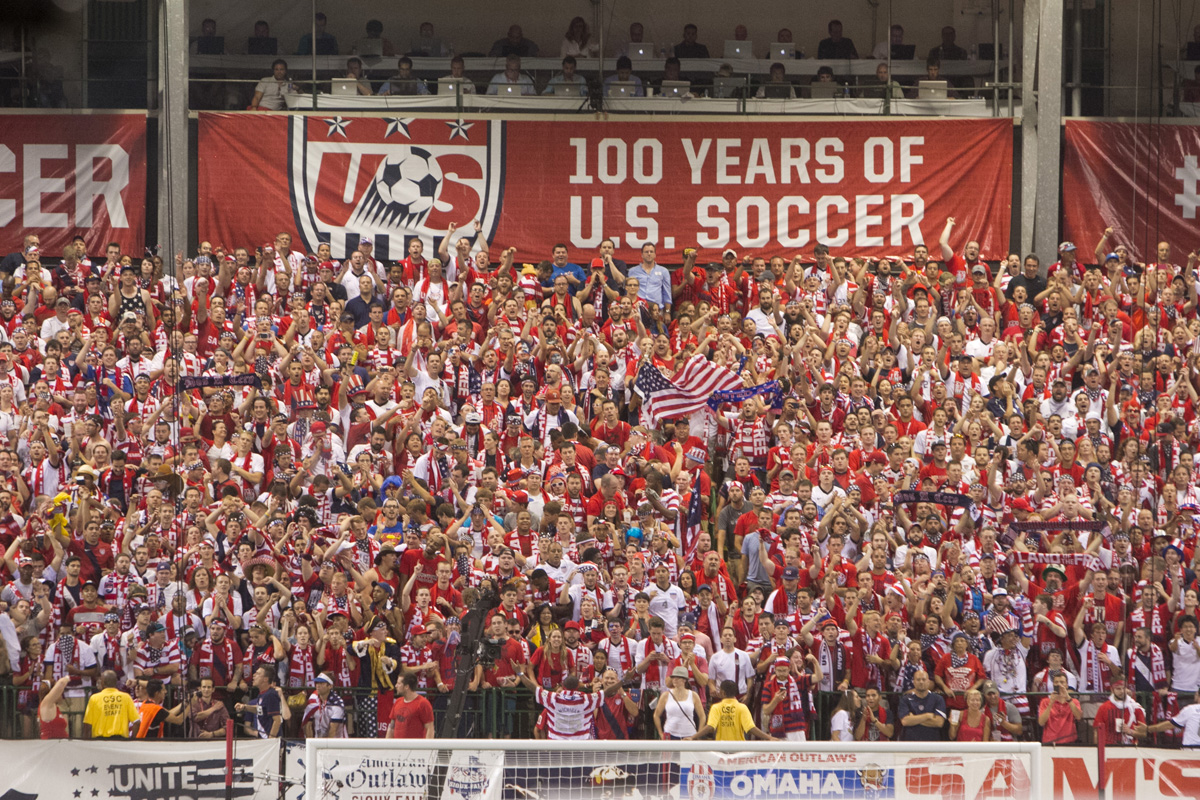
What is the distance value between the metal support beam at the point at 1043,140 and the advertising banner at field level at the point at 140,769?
15.3 m

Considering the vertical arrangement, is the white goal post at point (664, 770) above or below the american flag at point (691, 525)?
below

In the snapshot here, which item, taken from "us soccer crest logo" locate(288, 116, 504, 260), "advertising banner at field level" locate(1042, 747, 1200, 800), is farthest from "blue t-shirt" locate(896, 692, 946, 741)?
"us soccer crest logo" locate(288, 116, 504, 260)

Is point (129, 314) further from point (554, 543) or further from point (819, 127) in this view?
point (819, 127)

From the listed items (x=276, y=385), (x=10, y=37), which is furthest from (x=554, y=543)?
(x=10, y=37)

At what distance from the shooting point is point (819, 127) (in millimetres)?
25016

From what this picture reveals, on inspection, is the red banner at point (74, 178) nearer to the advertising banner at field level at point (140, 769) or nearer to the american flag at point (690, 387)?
the american flag at point (690, 387)

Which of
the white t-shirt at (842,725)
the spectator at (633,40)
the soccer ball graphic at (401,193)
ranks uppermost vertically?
the spectator at (633,40)

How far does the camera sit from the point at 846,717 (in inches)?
579

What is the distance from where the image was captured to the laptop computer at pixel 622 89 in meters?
25.2

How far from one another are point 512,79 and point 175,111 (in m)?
4.93

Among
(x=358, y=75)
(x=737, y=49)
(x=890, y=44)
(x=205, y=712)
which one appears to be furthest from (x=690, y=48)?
(x=205, y=712)

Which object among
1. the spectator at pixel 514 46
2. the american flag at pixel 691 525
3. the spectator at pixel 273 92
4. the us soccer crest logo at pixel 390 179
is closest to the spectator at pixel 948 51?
the spectator at pixel 514 46

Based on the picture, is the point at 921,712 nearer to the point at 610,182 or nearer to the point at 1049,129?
the point at 610,182

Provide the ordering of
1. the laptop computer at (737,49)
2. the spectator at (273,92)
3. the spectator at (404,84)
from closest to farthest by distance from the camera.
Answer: the spectator at (273,92) < the spectator at (404,84) < the laptop computer at (737,49)
